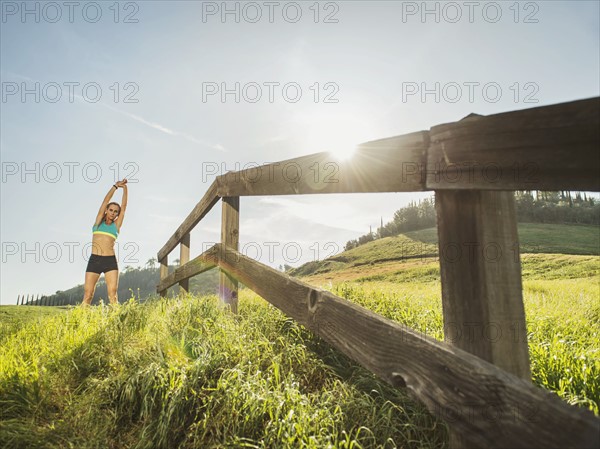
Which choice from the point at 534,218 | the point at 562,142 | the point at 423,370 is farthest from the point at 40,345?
the point at 534,218

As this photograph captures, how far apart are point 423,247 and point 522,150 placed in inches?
1061

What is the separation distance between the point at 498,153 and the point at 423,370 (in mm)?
807

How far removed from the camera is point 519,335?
1337 millimetres

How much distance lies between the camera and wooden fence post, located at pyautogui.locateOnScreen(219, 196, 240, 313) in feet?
11.5

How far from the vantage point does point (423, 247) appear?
26844mm

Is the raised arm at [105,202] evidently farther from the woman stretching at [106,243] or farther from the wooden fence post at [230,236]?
the wooden fence post at [230,236]

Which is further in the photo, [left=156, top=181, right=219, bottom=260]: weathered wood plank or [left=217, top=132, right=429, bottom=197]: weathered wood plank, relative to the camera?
[left=156, top=181, right=219, bottom=260]: weathered wood plank

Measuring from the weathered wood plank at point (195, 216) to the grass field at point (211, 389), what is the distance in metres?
1.24

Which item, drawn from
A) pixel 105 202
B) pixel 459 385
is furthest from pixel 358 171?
pixel 105 202

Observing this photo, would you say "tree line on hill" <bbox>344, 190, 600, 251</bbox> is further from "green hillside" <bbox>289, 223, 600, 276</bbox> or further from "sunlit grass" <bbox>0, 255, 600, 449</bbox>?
"sunlit grass" <bbox>0, 255, 600, 449</bbox>

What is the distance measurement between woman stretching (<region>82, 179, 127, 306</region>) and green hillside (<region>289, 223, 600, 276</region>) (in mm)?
8872

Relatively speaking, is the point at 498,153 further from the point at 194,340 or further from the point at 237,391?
the point at 194,340

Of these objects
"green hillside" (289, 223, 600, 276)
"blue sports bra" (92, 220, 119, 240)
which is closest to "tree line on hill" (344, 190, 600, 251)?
"green hillside" (289, 223, 600, 276)

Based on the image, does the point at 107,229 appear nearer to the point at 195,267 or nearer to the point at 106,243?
the point at 106,243
